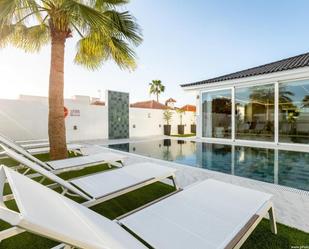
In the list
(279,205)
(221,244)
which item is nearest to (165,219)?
(221,244)

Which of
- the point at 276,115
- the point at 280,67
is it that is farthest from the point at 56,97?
the point at 280,67

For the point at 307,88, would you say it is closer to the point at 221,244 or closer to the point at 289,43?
the point at 289,43

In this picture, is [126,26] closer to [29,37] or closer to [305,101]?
[29,37]

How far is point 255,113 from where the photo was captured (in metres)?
11.6

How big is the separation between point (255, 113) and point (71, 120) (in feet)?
39.5

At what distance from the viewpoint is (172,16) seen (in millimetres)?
12484

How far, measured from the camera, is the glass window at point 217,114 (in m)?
12.7

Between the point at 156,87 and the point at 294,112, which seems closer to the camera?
the point at 294,112

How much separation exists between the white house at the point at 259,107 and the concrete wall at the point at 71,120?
5433mm

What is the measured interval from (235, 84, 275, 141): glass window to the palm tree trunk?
10.2 metres

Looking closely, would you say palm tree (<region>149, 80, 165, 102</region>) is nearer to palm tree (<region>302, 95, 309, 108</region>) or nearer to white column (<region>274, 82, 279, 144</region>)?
white column (<region>274, 82, 279, 144</region>)

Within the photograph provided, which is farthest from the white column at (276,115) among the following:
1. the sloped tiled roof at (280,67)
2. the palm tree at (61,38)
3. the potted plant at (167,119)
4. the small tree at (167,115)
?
the small tree at (167,115)

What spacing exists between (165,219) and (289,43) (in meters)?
19.0

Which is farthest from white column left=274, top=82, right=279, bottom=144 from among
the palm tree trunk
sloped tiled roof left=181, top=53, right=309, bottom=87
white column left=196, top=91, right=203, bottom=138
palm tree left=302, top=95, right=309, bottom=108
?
the palm tree trunk
